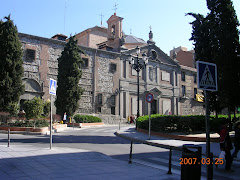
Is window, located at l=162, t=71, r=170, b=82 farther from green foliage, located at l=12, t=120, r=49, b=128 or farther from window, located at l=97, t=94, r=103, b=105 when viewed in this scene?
green foliage, located at l=12, t=120, r=49, b=128

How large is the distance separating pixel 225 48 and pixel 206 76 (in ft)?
44.1

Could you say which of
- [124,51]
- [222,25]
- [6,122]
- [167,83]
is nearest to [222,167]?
[222,25]

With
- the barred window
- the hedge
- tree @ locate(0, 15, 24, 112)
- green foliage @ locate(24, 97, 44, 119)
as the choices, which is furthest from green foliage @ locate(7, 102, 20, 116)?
the barred window

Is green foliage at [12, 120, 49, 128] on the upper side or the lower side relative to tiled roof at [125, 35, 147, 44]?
lower

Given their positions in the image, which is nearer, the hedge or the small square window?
the hedge

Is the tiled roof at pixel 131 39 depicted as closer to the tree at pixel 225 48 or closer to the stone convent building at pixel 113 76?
the stone convent building at pixel 113 76

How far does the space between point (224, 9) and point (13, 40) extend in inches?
691

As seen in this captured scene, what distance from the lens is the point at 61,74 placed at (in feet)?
88.1

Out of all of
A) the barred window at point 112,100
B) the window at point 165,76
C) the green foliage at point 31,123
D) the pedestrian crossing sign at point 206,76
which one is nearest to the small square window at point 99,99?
the barred window at point 112,100

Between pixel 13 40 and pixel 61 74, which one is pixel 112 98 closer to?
pixel 61 74

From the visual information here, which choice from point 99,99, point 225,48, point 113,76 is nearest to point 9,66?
point 99,99

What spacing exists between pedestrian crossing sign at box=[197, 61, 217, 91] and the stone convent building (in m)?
25.4

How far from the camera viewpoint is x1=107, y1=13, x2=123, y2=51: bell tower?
38812mm

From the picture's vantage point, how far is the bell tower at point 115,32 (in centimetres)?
3881
